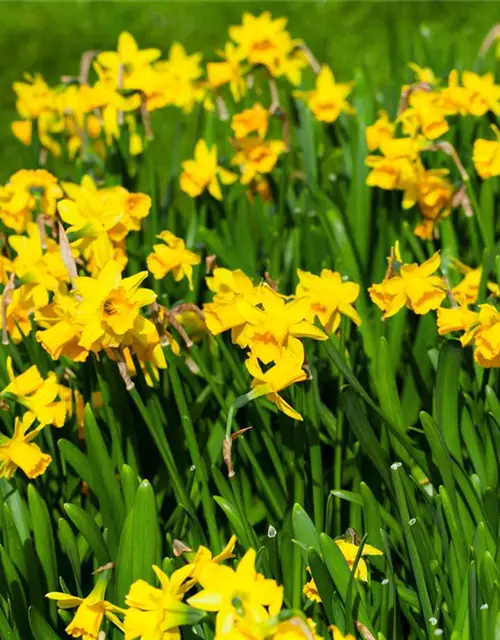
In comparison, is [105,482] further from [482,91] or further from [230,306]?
[482,91]

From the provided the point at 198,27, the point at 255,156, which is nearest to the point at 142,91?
the point at 255,156

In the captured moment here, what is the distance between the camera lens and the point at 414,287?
168 cm

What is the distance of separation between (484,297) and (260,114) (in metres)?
0.96

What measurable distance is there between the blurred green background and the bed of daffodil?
7.53ft

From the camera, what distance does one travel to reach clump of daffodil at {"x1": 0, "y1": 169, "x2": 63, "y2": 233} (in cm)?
221

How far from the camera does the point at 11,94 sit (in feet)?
16.2

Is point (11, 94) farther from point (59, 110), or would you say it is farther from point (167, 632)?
point (167, 632)

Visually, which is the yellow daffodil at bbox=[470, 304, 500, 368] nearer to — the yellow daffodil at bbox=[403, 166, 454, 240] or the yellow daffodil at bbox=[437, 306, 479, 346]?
the yellow daffodil at bbox=[437, 306, 479, 346]

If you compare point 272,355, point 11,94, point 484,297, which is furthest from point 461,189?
point 11,94

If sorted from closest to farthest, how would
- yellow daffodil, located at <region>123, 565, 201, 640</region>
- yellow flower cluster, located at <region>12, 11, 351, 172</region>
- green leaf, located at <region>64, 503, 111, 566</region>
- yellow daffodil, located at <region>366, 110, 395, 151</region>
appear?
yellow daffodil, located at <region>123, 565, 201, 640</region> → green leaf, located at <region>64, 503, 111, 566</region> → yellow daffodil, located at <region>366, 110, 395, 151</region> → yellow flower cluster, located at <region>12, 11, 351, 172</region>

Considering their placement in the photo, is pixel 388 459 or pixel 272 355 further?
pixel 388 459

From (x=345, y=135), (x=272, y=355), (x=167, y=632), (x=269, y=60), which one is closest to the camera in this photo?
(x=167, y=632)

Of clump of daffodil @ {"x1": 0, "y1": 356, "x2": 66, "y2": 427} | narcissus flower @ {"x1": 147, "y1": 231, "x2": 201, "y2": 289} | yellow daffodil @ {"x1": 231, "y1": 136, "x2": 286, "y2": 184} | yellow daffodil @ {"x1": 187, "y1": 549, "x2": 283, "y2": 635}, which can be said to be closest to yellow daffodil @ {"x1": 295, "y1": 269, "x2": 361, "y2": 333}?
narcissus flower @ {"x1": 147, "y1": 231, "x2": 201, "y2": 289}

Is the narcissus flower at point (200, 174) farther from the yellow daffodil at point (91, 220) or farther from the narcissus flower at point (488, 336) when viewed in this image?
the narcissus flower at point (488, 336)
